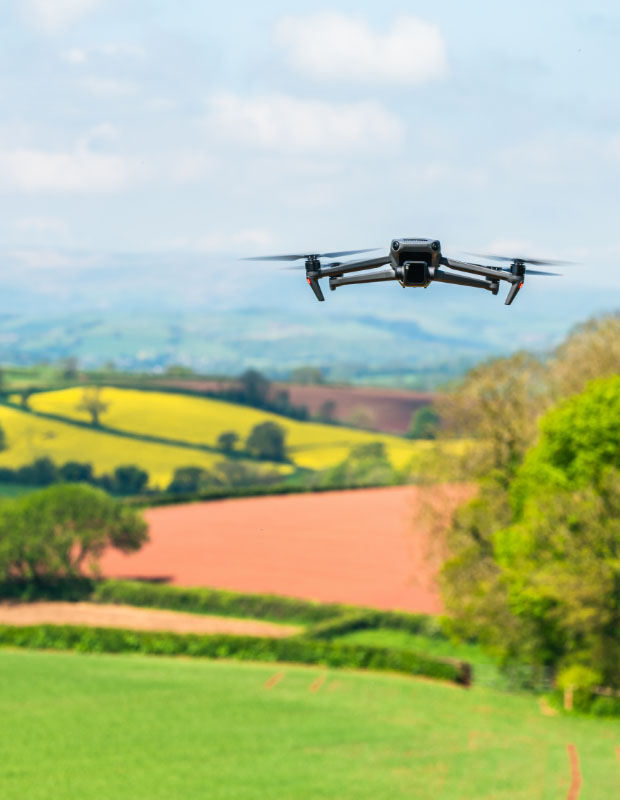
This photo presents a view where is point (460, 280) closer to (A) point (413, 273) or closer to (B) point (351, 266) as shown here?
(A) point (413, 273)

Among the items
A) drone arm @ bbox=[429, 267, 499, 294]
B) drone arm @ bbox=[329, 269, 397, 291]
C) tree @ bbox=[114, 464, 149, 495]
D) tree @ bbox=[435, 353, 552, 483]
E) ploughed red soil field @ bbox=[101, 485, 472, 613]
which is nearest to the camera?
drone arm @ bbox=[429, 267, 499, 294]

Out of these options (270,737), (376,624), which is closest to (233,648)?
(376,624)

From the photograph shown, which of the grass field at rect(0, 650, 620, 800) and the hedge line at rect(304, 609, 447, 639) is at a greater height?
the hedge line at rect(304, 609, 447, 639)

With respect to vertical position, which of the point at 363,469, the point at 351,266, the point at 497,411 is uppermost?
the point at 497,411

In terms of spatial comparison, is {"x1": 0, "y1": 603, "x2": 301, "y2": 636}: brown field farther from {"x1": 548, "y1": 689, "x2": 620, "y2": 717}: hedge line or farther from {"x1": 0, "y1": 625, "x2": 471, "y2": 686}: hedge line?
{"x1": 548, "y1": 689, "x2": 620, "y2": 717}: hedge line

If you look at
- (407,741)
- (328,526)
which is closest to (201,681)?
(407,741)

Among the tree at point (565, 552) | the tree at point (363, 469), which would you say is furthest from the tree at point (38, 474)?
the tree at point (565, 552)

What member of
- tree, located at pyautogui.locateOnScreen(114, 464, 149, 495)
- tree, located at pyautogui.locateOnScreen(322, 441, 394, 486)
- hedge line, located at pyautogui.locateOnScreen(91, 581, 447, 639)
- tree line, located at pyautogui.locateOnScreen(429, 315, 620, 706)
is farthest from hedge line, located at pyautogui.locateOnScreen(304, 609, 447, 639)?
tree, located at pyautogui.locateOnScreen(114, 464, 149, 495)
